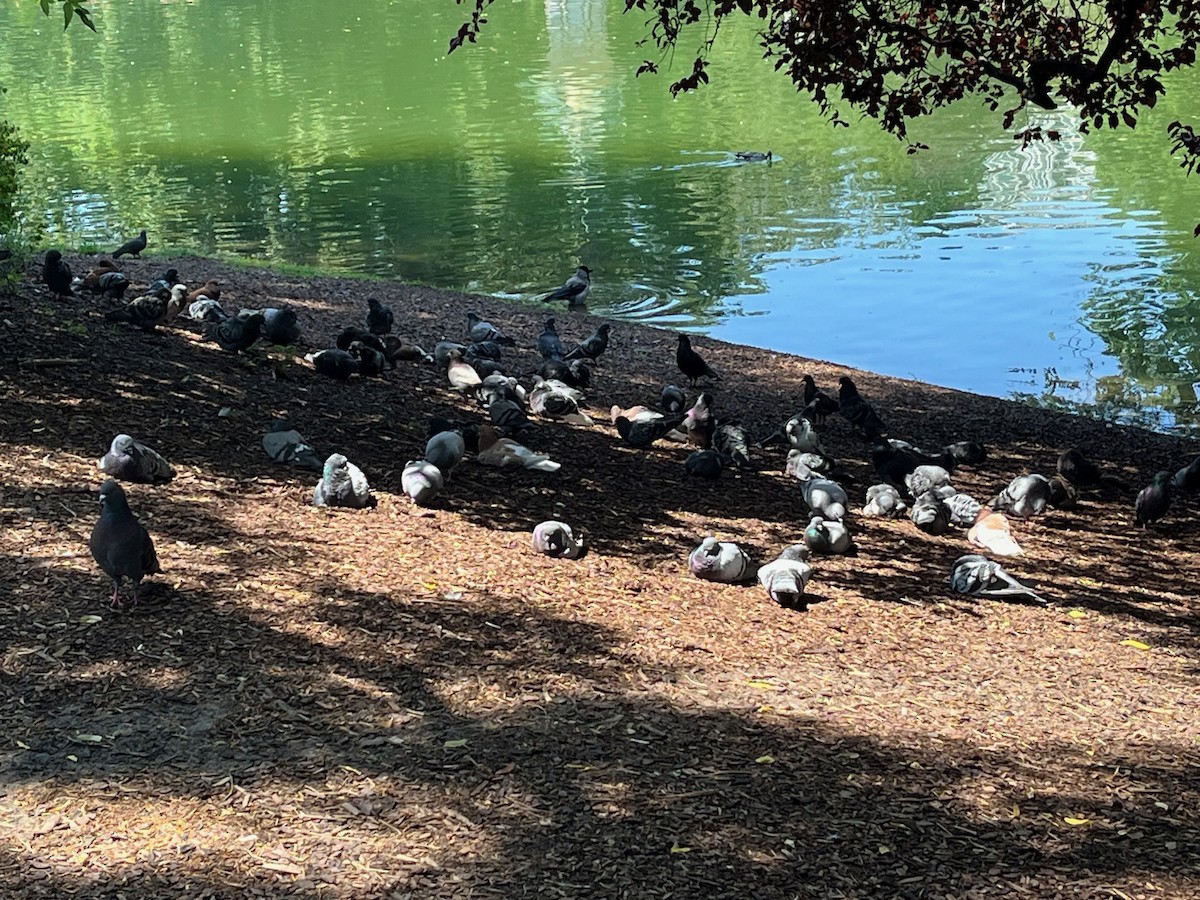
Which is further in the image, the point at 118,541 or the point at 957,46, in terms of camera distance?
the point at 957,46

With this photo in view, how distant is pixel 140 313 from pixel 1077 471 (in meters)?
6.92

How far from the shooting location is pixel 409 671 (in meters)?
4.90

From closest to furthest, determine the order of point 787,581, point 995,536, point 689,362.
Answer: point 787,581
point 995,536
point 689,362

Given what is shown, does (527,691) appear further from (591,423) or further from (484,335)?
(484,335)

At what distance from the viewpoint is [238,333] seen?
30.1 ft

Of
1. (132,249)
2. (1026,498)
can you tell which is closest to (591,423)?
(1026,498)

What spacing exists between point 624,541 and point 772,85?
93.5 feet

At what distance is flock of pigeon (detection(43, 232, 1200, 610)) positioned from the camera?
6406 millimetres

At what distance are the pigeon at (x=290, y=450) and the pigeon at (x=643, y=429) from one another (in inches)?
102

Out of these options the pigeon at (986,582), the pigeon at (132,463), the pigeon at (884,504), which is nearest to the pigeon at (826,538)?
the pigeon at (986,582)

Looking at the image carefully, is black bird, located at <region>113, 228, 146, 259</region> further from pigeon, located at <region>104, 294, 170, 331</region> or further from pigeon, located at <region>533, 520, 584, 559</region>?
pigeon, located at <region>533, 520, 584, 559</region>

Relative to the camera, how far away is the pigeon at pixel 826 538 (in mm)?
7195

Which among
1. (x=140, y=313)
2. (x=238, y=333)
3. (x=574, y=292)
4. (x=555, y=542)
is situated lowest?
(x=574, y=292)

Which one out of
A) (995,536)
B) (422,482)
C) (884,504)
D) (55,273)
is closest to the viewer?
(422,482)
